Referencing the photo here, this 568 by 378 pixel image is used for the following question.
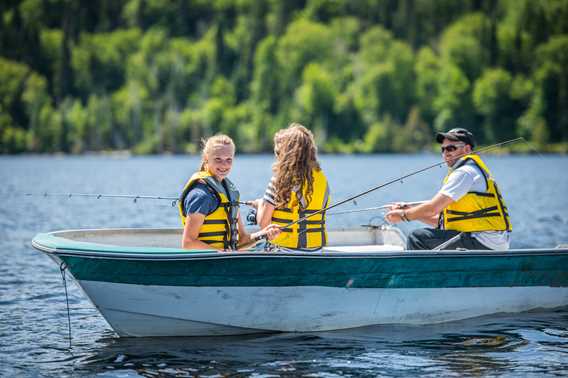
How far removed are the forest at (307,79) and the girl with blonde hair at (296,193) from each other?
7938cm

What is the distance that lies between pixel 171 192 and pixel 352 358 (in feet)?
87.0

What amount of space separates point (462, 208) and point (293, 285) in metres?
1.74

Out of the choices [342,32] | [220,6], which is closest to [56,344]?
[342,32]

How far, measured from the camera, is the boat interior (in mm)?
9102

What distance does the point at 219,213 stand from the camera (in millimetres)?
7633

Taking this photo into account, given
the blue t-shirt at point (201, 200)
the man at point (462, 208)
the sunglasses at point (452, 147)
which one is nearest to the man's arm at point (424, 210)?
the man at point (462, 208)

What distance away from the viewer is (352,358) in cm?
745

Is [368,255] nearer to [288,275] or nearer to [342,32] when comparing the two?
[288,275]

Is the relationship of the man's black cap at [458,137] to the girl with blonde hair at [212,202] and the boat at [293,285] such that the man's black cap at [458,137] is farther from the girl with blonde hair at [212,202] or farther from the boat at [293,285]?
the girl with blonde hair at [212,202]

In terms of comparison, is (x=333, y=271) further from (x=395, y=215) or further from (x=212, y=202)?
(x=212, y=202)

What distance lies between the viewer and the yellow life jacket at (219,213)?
24.6 ft

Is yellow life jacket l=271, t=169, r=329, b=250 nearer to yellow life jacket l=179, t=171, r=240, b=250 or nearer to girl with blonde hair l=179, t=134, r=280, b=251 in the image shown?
girl with blonde hair l=179, t=134, r=280, b=251

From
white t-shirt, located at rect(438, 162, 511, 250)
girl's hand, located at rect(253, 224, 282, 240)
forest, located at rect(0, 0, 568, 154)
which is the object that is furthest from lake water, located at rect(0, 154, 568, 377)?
forest, located at rect(0, 0, 568, 154)

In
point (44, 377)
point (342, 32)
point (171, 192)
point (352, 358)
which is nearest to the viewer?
point (44, 377)
